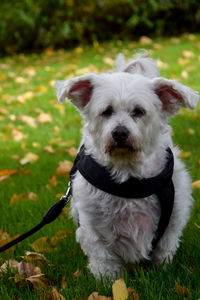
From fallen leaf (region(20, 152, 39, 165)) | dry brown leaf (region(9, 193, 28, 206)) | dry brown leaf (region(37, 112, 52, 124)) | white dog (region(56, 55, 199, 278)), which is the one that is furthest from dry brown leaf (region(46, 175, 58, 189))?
dry brown leaf (region(37, 112, 52, 124))

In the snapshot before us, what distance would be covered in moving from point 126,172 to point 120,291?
2.44 ft

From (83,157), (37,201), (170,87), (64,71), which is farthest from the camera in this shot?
(64,71)

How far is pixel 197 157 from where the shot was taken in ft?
16.3

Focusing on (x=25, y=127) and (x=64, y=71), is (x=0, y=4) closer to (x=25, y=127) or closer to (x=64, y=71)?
(x=64, y=71)

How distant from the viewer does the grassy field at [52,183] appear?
108 inches

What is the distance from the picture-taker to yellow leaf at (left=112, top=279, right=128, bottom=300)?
2.51 metres

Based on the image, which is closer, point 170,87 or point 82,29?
point 170,87

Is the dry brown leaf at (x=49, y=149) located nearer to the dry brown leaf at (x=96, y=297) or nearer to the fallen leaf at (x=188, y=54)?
the dry brown leaf at (x=96, y=297)

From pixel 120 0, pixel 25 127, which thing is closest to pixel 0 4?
pixel 120 0

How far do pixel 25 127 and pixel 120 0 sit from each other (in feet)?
26.4

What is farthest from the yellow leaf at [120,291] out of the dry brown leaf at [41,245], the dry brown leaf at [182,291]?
the dry brown leaf at [41,245]

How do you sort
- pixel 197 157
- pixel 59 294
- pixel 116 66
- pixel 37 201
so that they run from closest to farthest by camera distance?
pixel 59 294 < pixel 116 66 < pixel 37 201 < pixel 197 157

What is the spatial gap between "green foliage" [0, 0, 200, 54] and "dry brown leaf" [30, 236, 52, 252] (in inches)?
438

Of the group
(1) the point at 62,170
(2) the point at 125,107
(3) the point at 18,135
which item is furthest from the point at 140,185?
(3) the point at 18,135
